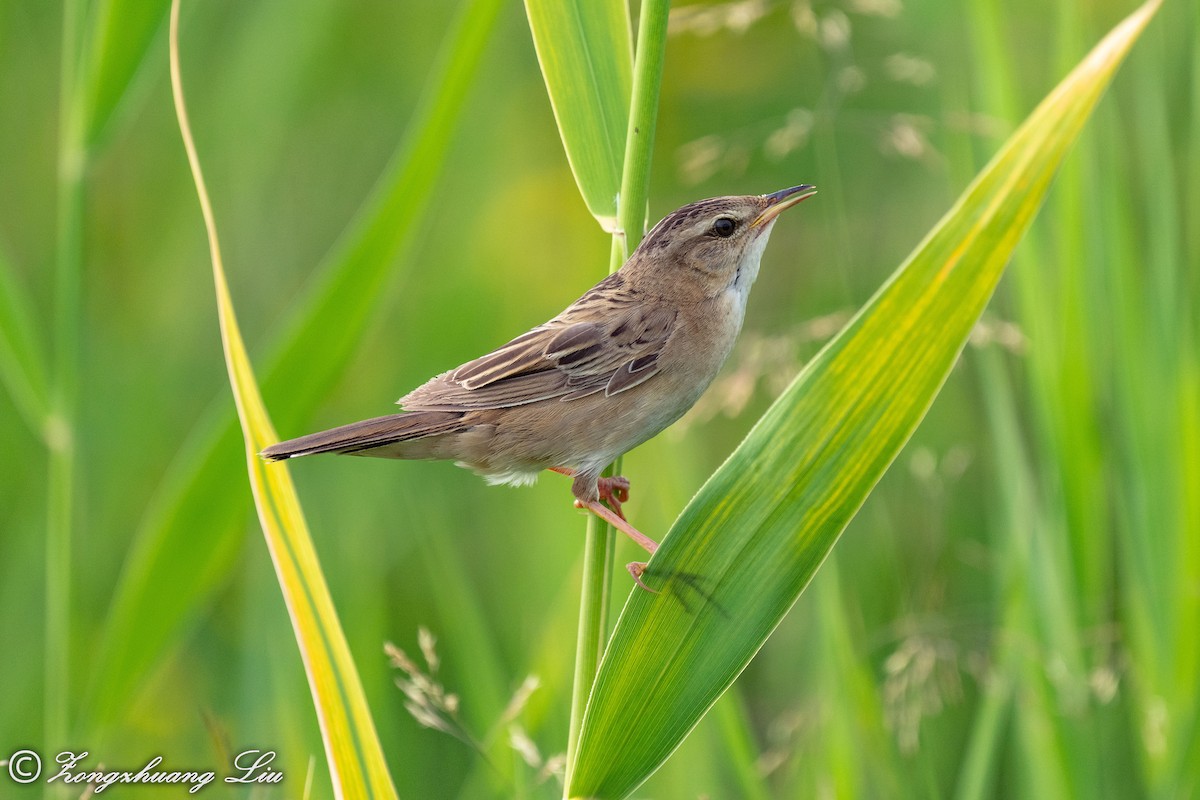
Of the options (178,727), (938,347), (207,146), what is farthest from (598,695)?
(207,146)

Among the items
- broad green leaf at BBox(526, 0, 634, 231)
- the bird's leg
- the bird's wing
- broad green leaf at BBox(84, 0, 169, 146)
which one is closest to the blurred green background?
A: broad green leaf at BBox(84, 0, 169, 146)

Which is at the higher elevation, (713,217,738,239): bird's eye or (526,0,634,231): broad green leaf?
(526,0,634,231): broad green leaf

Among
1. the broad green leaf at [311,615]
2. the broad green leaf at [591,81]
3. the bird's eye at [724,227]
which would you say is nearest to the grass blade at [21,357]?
the broad green leaf at [311,615]

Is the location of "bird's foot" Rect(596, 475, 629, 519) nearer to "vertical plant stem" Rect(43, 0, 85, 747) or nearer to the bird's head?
the bird's head

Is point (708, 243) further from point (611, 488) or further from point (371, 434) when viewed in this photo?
point (371, 434)

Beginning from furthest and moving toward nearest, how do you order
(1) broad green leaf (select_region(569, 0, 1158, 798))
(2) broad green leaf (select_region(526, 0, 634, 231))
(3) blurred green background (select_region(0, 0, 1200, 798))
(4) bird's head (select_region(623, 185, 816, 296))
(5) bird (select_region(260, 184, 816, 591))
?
(3) blurred green background (select_region(0, 0, 1200, 798))
(4) bird's head (select_region(623, 185, 816, 296))
(5) bird (select_region(260, 184, 816, 591))
(2) broad green leaf (select_region(526, 0, 634, 231))
(1) broad green leaf (select_region(569, 0, 1158, 798))

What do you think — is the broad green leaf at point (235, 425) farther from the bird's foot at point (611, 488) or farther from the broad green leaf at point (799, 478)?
the broad green leaf at point (799, 478)

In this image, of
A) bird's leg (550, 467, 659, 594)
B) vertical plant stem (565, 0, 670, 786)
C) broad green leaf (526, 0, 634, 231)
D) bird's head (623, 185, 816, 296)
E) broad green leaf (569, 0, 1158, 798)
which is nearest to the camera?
broad green leaf (569, 0, 1158, 798)
